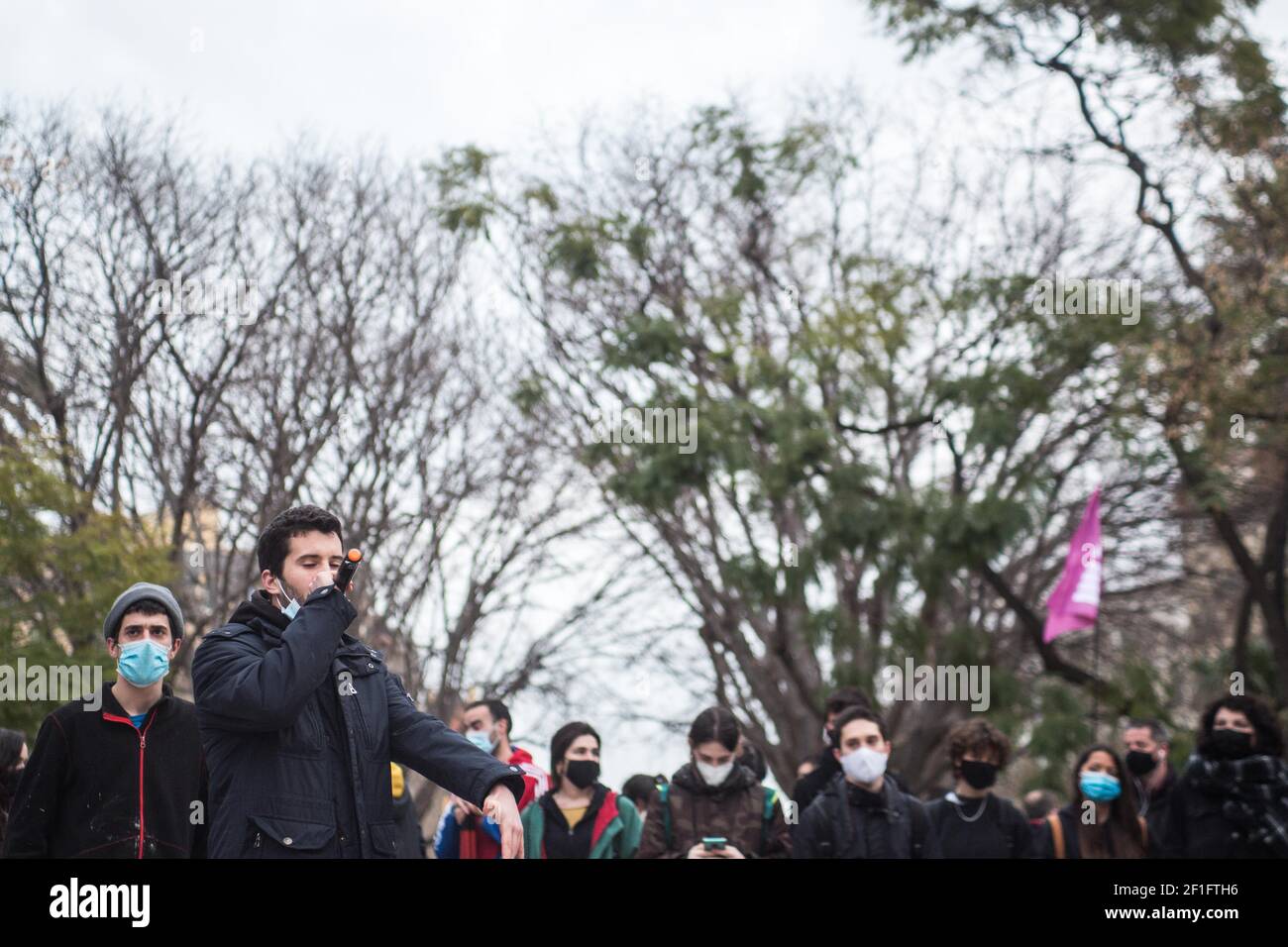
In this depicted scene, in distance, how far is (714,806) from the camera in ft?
22.9

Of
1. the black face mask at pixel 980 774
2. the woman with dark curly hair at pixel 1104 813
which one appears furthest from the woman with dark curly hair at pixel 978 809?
the woman with dark curly hair at pixel 1104 813

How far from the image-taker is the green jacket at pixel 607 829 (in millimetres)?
7332

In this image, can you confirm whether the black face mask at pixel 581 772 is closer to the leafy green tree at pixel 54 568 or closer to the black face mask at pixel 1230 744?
the black face mask at pixel 1230 744

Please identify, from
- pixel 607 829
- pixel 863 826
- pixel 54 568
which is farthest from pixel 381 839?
pixel 54 568

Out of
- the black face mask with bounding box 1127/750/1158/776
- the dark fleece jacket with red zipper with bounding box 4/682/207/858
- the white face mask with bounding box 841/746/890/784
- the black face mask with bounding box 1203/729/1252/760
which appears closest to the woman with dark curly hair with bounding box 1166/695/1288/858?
the black face mask with bounding box 1203/729/1252/760

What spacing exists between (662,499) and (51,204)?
7587mm

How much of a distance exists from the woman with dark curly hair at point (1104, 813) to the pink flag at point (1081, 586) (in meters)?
8.86

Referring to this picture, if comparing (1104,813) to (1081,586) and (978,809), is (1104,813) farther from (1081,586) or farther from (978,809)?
(1081,586)

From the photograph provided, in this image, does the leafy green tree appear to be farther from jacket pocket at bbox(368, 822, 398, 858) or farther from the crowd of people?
jacket pocket at bbox(368, 822, 398, 858)

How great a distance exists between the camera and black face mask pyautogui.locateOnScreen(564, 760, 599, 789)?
7492mm

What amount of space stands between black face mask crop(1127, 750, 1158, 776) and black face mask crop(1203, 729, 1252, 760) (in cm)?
95
